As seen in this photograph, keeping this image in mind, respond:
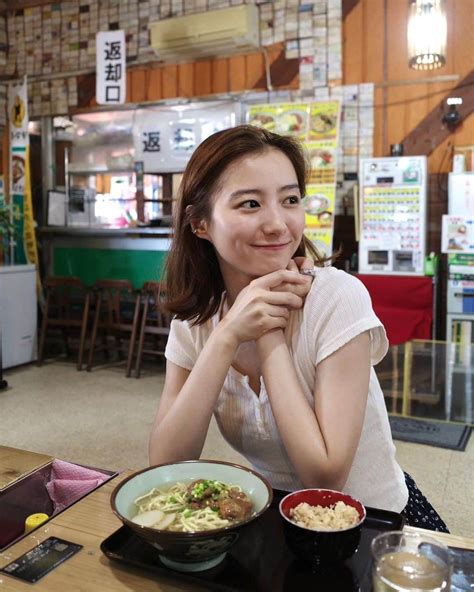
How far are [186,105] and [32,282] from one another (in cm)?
245

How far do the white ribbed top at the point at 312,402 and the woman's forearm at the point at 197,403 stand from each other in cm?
10

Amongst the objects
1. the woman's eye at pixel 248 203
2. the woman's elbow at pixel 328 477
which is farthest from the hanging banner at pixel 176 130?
the woman's elbow at pixel 328 477

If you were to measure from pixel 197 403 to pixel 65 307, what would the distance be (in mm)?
5495

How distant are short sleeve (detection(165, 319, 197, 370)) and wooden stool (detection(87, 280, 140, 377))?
4085 mm

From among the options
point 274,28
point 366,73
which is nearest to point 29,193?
point 274,28

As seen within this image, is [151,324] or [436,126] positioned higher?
[436,126]

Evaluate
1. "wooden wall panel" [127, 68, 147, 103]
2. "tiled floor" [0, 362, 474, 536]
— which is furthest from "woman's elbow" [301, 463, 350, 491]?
"wooden wall panel" [127, 68, 147, 103]

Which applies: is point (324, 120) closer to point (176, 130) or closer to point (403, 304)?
point (176, 130)

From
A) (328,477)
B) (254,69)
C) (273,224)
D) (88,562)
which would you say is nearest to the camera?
(88,562)

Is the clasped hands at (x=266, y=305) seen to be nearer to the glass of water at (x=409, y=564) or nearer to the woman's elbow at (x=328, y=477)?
the woman's elbow at (x=328, y=477)

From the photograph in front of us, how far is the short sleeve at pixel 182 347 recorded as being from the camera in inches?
57.6

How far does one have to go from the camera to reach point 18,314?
5.70 m

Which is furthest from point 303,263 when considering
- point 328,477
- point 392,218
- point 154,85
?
point 154,85

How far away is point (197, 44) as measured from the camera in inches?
227
